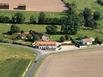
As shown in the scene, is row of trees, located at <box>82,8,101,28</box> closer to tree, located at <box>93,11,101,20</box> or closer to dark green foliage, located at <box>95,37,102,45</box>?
tree, located at <box>93,11,101,20</box>

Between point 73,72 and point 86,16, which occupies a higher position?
point 86,16

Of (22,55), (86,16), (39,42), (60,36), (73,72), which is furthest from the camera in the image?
(86,16)

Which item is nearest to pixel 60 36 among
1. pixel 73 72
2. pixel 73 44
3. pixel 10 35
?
pixel 73 44

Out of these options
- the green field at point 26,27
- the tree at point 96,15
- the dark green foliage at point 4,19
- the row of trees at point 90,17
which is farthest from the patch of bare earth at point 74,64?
the dark green foliage at point 4,19

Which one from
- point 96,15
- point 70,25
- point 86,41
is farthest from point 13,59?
point 96,15

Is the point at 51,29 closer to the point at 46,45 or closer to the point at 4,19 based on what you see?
the point at 46,45

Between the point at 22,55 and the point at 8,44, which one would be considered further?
the point at 8,44

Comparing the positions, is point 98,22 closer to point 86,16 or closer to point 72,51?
point 86,16

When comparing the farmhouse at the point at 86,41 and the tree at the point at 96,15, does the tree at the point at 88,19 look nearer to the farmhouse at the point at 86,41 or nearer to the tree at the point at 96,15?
the tree at the point at 96,15
